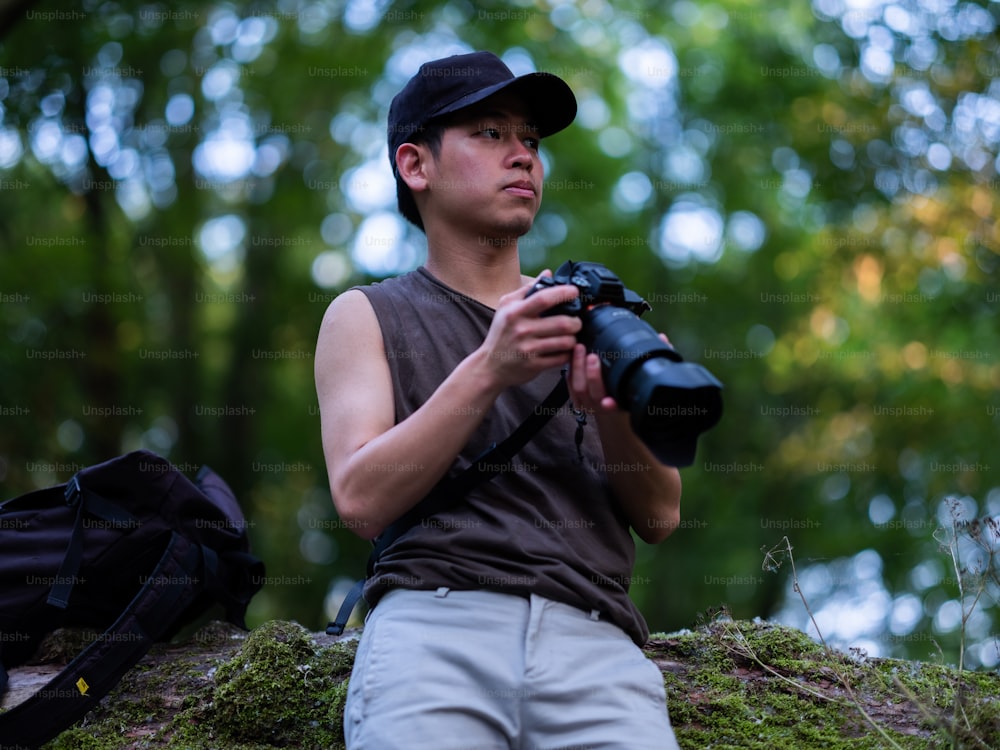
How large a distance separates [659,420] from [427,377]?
789mm

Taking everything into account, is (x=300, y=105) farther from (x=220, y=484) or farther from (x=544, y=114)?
(x=544, y=114)

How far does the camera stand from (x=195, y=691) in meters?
3.49

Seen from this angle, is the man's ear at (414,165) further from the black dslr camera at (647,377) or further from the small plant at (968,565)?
the small plant at (968,565)

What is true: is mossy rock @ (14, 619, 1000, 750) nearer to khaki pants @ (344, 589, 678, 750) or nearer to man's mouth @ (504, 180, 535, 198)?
khaki pants @ (344, 589, 678, 750)

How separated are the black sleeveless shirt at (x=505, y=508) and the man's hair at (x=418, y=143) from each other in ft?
1.23

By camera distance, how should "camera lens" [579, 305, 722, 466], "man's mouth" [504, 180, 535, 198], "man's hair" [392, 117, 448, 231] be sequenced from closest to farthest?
"camera lens" [579, 305, 722, 466] < "man's mouth" [504, 180, 535, 198] < "man's hair" [392, 117, 448, 231]

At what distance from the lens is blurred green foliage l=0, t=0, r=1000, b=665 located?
9.70 m

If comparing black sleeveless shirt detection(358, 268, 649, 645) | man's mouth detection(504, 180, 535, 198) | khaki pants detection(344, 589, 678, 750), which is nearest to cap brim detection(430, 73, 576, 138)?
man's mouth detection(504, 180, 535, 198)

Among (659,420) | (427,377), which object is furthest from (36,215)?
(659,420)

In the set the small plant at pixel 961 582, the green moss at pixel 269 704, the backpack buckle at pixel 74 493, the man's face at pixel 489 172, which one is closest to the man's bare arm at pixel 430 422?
the man's face at pixel 489 172

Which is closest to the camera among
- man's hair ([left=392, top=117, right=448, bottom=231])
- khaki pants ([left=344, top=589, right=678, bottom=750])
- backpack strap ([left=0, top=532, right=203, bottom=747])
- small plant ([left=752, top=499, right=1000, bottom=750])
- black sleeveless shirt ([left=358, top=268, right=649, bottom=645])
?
khaki pants ([left=344, top=589, right=678, bottom=750])

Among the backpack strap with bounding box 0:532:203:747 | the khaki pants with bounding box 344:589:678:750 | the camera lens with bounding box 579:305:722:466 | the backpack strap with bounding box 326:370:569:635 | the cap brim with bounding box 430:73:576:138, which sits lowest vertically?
the backpack strap with bounding box 0:532:203:747

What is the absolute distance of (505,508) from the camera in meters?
2.62

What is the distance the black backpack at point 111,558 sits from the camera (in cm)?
352
